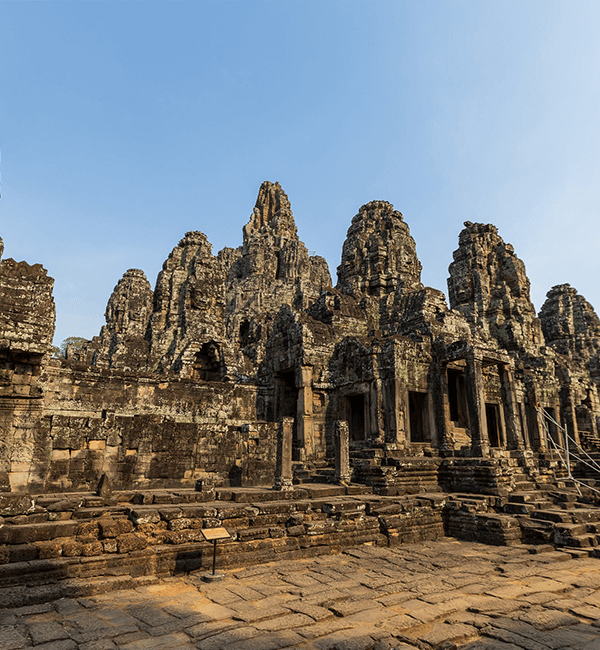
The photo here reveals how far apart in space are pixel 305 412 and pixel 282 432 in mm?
6008

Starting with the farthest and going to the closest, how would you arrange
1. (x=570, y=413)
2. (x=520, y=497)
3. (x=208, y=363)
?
(x=570, y=413)
(x=208, y=363)
(x=520, y=497)

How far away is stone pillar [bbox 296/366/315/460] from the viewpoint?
54.2ft

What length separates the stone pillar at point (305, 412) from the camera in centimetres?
1653

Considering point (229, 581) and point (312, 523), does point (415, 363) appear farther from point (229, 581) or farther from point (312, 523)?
point (229, 581)

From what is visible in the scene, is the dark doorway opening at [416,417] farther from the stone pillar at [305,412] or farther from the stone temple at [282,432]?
the stone pillar at [305,412]

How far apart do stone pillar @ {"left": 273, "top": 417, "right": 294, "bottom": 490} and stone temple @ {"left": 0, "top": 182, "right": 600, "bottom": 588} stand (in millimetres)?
45

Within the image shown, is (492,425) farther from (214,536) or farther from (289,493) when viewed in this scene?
(214,536)

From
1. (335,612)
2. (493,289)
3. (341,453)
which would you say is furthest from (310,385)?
(493,289)

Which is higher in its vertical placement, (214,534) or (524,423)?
(524,423)

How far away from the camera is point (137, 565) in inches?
251

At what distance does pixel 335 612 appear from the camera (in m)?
5.11

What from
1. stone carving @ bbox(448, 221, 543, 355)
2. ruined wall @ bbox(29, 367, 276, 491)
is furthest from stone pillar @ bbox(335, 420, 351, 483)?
stone carving @ bbox(448, 221, 543, 355)

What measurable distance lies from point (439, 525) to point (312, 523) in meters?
3.62

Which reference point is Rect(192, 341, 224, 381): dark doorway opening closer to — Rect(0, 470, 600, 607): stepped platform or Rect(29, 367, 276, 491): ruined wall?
Rect(29, 367, 276, 491): ruined wall
